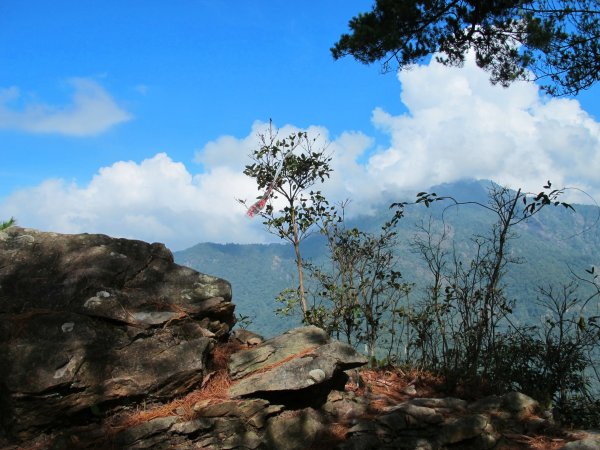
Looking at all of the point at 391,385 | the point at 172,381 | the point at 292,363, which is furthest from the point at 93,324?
the point at 391,385

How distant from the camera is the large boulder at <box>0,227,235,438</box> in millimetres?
4805

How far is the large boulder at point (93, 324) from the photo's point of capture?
4.80m

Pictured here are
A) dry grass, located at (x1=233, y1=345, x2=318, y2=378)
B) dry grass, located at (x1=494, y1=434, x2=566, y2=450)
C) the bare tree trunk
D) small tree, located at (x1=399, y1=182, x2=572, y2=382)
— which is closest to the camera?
dry grass, located at (x1=494, y1=434, x2=566, y2=450)

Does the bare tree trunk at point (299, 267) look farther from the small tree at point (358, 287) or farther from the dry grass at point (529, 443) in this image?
the dry grass at point (529, 443)

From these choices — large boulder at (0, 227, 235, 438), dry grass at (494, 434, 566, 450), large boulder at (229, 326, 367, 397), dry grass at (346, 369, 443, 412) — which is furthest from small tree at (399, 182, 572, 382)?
large boulder at (0, 227, 235, 438)

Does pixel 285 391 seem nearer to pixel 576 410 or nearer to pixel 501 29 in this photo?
pixel 576 410

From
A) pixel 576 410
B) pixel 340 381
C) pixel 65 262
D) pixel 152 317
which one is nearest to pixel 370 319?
pixel 340 381

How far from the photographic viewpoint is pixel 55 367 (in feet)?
16.0

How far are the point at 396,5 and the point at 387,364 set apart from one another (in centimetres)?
575

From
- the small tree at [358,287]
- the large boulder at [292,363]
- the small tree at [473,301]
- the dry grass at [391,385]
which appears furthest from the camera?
the small tree at [358,287]

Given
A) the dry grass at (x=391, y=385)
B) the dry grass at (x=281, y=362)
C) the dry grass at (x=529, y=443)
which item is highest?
the dry grass at (x=281, y=362)

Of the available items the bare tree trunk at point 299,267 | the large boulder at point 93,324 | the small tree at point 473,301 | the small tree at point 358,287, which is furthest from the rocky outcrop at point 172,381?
the bare tree trunk at point 299,267

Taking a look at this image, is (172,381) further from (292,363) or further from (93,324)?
(292,363)

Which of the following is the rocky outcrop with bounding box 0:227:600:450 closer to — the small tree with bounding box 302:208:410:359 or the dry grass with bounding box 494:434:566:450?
the dry grass with bounding box 494:434:566:450
